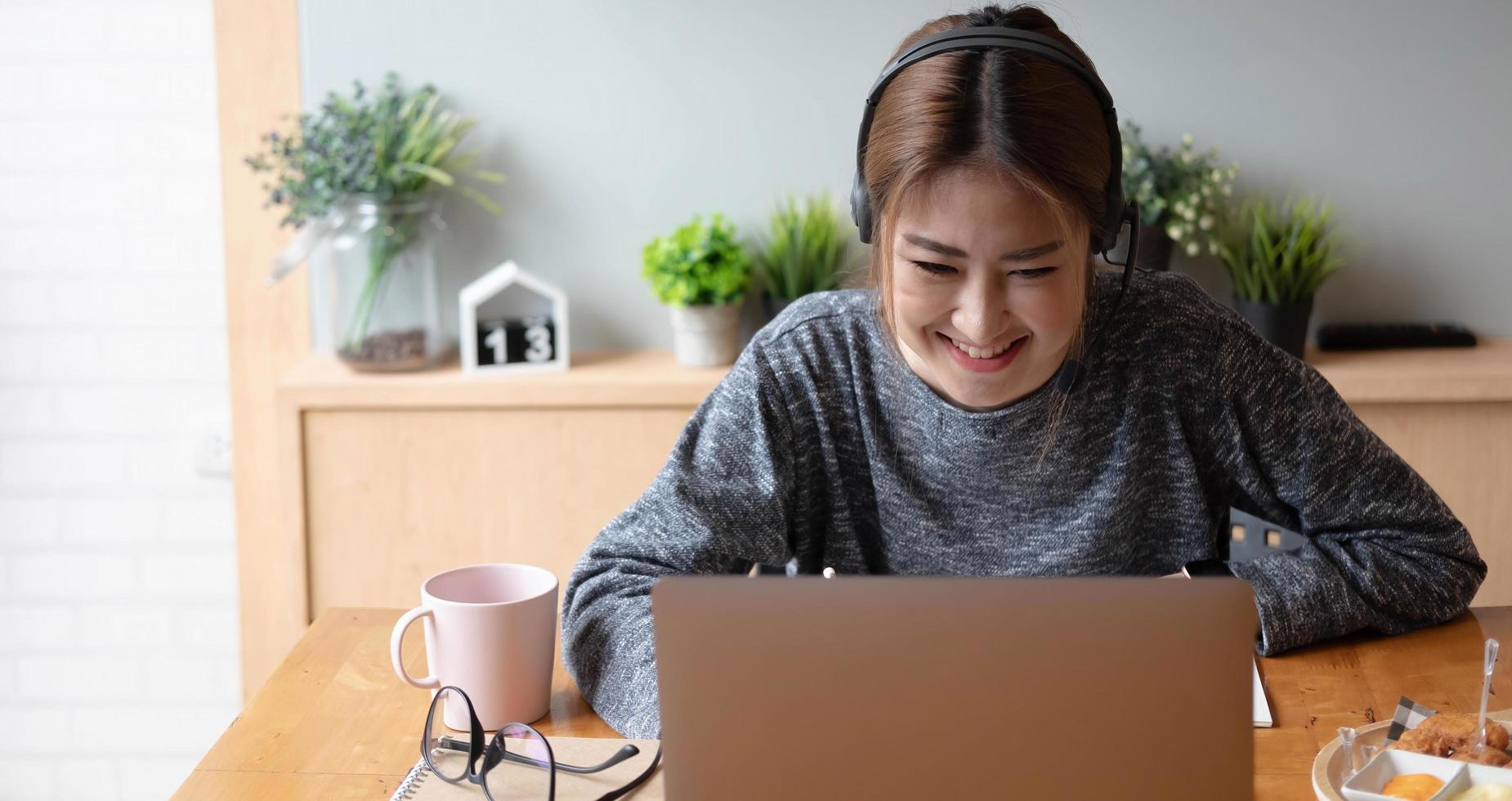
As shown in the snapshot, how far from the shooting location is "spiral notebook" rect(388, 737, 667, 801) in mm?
839

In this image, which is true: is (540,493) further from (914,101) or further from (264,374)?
(914,101)

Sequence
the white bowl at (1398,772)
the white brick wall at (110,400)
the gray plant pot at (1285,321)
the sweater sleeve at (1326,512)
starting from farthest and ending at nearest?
the white brick wall at (110,400), the gray plant pot at (1285,321), the sweater sleeve at (1326,512), the white bowl at (1398,772)

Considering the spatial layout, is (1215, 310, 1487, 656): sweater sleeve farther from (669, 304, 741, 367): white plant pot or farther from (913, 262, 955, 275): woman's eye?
(669, 304, 741, 367): white plant pot

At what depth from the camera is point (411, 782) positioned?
86cm

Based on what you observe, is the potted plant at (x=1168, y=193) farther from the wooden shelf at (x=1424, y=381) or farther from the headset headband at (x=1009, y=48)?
the headset headband at (x=1009, y=48)

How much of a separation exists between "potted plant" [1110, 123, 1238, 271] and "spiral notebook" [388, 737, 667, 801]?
142cm

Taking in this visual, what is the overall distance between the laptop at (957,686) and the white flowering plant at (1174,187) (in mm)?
1556

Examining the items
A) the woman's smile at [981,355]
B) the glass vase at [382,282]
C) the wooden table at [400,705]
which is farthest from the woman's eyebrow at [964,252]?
the glass vase at [382,282]

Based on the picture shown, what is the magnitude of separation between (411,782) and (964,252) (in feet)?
1.81

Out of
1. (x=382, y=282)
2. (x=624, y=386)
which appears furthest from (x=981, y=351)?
(x=382, y=282)

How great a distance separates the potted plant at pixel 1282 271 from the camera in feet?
6.75

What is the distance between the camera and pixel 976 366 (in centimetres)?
114

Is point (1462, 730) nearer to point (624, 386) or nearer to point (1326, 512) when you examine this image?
point (1326, 512)

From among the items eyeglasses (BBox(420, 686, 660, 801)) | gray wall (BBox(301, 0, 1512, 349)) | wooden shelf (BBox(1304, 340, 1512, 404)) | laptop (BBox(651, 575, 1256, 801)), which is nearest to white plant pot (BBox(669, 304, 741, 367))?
gray wall (BBox(301, 0, 1512, 349))
